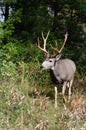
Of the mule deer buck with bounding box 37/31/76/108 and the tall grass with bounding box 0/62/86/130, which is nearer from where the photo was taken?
the tall grass with bounding box 0/62/86/130

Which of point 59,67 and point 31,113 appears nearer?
point 31,113

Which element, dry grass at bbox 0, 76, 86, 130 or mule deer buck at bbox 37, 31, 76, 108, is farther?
mule deer buck at bbox 37, 31, 76, 108

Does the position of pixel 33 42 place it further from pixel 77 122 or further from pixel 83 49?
pixel 77 122

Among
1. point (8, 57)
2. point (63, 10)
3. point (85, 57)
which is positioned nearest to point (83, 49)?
point (85, 57)

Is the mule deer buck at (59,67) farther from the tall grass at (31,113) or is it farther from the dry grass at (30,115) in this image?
the dry grass at (30,115)

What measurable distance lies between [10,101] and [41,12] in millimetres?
6596

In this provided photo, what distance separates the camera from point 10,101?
8562 millimetres

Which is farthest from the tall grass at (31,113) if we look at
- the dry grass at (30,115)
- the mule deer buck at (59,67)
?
the mule deer buck at (59,67)

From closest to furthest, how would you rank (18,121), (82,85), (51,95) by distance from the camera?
1. (18,121)
2. (51,95)
3. (82,85)

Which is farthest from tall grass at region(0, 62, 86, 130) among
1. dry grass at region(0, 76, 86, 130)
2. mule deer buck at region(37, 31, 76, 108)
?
mule deer buck at region(37, 31, 76, 108)

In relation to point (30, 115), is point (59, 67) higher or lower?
lower

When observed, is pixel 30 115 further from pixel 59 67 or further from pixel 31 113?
pixel 59 67

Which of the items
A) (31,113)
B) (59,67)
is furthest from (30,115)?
(59,67)

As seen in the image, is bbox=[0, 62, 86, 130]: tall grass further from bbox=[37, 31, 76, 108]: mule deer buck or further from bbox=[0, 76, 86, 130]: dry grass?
bbox=[37, 31, 76, 108]: mule deer buck
